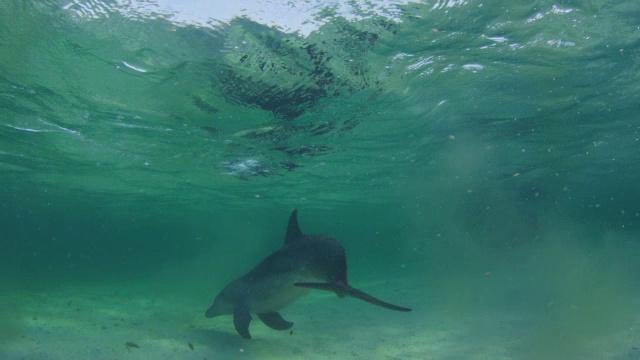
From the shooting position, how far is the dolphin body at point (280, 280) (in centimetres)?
745

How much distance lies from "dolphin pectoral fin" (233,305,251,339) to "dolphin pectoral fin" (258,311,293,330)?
55 centimetres

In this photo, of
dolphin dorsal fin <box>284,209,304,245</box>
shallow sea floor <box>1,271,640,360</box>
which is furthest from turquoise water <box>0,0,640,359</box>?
dolphin dorsal fin <box>284,209,304,245</box>

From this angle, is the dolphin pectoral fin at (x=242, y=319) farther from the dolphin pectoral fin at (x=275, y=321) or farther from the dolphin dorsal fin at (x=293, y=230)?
the dolphin dorsal fin at (x=293, y=230)

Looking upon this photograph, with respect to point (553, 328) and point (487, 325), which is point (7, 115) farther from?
point (553, 328)

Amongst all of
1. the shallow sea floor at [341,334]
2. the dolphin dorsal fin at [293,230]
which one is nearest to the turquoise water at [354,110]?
the shallow sea floor at [341,334]

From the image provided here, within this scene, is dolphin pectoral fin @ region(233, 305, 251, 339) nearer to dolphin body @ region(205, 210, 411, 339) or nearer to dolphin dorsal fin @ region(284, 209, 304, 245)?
dolphin body @ region(205, 210, 411, 339)

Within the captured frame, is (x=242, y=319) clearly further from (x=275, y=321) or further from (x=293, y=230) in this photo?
(x=293, y=230)

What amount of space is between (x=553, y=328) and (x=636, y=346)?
8.26ft

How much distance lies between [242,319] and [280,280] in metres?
1.29

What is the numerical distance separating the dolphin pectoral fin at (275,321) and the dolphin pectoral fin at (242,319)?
0.55m

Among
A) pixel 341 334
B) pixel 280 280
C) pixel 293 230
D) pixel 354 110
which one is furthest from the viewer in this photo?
pixel 354 110

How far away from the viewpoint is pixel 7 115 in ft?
53.2

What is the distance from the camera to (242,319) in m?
9.23

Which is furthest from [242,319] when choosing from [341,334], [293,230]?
[341,334]
